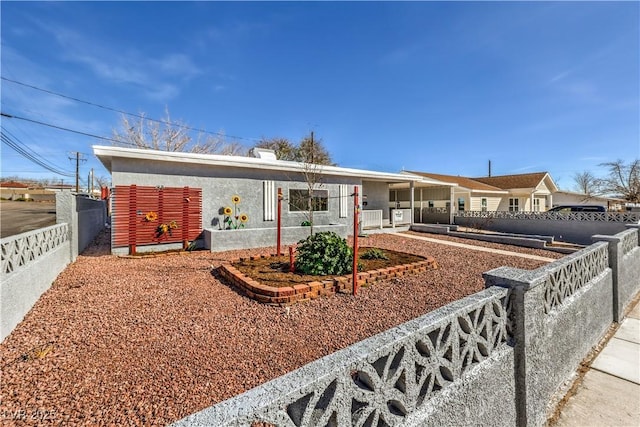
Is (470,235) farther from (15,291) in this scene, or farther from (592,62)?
(15,291)

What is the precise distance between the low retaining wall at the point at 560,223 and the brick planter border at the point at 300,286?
12537 mm

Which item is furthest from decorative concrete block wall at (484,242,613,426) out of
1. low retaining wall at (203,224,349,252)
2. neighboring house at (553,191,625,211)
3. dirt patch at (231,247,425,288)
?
neighboring house at (553,191,625,211)

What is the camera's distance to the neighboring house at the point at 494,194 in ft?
63.9

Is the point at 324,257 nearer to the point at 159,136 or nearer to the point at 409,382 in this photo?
the point at 409,382

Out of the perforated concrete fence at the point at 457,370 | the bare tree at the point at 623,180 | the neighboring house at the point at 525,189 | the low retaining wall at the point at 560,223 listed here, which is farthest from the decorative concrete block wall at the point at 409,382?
the bare tree at the point at 623,180

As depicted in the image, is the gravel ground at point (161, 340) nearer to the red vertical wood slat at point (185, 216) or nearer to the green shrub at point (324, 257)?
the green shrub at point (324, 257)

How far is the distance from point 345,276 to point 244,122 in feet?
79.4

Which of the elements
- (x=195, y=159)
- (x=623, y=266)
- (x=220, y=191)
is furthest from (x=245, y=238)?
(x=623, y=266)

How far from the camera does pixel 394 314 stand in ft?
13.1

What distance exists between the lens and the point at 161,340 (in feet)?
10.5

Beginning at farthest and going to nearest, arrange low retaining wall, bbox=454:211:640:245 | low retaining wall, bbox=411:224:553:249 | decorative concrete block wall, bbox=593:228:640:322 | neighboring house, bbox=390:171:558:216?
neighboring house, bbox=390:171:558:216 < low retaining wall, bbox=454:211:640:245 < low retaining wall, bbox=411:224:553:249 < decorative concrete block wall, bbox=593:228:640:322

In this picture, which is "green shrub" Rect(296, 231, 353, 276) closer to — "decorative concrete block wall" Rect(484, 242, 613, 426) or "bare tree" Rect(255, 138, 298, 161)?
"decorative concrete block wall" Rect(484, 242, 613, 426)

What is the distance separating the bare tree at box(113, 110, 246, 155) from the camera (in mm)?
22406

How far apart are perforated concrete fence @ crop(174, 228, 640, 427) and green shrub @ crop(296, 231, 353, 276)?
319 centimetres
